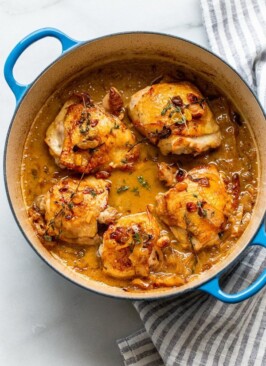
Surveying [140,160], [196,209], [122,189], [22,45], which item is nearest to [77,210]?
[122,189]

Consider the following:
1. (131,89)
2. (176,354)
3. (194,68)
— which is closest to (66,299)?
(176,354)

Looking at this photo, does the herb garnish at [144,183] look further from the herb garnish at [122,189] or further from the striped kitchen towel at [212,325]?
the striped kitchen towel at [212,325]

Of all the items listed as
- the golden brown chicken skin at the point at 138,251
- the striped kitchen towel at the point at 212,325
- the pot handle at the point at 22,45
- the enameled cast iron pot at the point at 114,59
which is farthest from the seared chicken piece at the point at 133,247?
the pot handle at the point at 22,45

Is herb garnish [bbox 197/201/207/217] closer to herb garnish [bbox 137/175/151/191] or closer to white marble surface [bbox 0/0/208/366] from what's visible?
herb garnish [bbox 137/175/151/191]

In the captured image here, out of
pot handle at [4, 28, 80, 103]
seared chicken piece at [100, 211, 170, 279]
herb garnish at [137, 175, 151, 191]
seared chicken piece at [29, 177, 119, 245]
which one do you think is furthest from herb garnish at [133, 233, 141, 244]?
pot handle at [4, 28, 80, 103]

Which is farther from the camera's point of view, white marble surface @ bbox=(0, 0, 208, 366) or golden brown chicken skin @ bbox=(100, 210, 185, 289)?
white marble surface @ bbox=(0, 0, 208, 366)

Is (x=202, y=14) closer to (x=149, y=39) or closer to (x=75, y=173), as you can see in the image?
(x=149, y=39)
